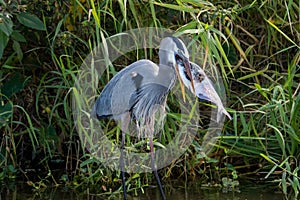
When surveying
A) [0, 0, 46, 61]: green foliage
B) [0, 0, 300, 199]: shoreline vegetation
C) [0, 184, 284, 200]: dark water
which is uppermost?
[0, 0, 46, 61]: green foliage

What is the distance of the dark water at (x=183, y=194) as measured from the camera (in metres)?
3.50

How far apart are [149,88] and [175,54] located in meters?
0.36

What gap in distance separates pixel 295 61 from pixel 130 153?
994 millimetres

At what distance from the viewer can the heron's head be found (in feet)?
10.5

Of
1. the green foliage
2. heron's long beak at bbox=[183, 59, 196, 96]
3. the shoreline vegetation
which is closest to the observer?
heron's long beak at bbox=[183, 59, 196, 96]

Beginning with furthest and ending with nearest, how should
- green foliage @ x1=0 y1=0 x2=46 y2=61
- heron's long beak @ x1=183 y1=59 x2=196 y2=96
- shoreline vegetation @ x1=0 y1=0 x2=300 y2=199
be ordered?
shoreline vegetation @ x1=0 y1=0 x2=300 y2=199
green foliage @ x1=0 y1=0 x2=46 y2=61
heron's long beak @ x1=183 y1=59 x2=196 y2=96

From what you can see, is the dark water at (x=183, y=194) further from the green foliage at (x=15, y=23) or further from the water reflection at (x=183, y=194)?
the green foliage at (x=15, y=23)

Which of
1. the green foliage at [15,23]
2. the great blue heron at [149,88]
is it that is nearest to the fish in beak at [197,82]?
the great blue heron at [149,88]

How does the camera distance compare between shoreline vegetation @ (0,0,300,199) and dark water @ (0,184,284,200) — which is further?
shoreline vegetation @ (0,0,300,199)

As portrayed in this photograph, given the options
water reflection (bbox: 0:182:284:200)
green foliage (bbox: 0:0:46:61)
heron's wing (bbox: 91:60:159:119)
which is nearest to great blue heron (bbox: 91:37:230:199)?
heron's wing (bbox: 91:60:159:119)

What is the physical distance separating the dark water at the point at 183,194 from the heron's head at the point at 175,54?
576 mm

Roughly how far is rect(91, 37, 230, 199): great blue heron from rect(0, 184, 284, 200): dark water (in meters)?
0.13

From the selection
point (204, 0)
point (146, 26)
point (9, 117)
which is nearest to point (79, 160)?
point (9, 117)

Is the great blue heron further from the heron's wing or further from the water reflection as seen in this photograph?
the water reflection
